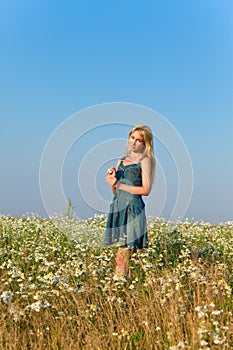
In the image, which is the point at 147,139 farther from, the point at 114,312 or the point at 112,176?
the point at 114,312

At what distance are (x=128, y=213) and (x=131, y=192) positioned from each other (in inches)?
14.6

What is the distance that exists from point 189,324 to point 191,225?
9566 mm

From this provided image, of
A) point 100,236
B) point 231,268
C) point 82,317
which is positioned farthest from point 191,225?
point 82,317

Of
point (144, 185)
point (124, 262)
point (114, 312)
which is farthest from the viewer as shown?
point (124, 262)

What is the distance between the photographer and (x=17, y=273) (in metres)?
7.28

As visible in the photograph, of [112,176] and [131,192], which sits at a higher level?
[112,176]

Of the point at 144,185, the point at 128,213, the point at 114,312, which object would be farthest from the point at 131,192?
the point at 114,312

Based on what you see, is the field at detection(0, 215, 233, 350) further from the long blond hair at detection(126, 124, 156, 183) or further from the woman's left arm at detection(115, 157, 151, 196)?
the long blond hair at detection(126, 124, 156, 183)

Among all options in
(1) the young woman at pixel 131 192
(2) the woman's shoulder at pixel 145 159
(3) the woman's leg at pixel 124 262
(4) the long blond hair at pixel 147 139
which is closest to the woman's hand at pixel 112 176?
(1) the young woman at pixel 131 192

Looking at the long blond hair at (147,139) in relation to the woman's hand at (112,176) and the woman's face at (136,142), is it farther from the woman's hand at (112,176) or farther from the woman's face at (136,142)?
the woman's hand at (112,176)

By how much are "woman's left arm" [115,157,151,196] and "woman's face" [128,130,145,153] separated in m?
0.19

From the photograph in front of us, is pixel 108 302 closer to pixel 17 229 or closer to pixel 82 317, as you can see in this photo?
pixel 82 317

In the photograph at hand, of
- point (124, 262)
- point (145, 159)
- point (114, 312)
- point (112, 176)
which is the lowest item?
point (114, 312)

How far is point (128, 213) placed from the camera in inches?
318
